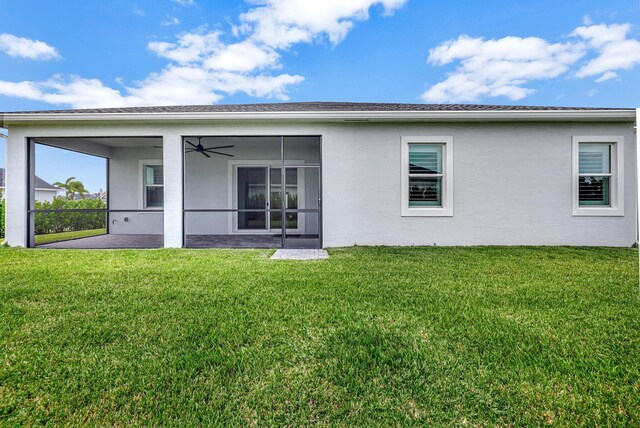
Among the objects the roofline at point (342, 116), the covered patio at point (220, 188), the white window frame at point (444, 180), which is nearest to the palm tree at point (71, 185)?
the covered patio at point (220, 188)

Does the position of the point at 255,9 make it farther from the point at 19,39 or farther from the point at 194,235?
the point at 19,39

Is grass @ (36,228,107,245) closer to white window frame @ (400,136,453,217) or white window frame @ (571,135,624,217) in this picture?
white window frame @ (400,136,453,217)

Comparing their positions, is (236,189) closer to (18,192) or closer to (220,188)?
(220,188)

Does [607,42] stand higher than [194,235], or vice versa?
[607,42]

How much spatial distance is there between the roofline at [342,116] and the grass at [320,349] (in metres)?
3.56

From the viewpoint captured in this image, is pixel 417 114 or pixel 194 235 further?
pixel 194 235

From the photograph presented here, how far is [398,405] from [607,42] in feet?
60.5

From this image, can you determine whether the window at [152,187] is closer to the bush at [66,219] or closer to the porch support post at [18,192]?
the bush at [66,219]

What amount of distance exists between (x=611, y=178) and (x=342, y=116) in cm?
608

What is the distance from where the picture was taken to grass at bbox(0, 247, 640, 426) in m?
1.74

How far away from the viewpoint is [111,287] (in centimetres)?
376

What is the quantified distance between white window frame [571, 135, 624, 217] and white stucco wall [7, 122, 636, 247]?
0.37 feet

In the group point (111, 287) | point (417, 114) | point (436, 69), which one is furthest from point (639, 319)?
point (436, 69)

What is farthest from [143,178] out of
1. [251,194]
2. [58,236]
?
[251,194]
